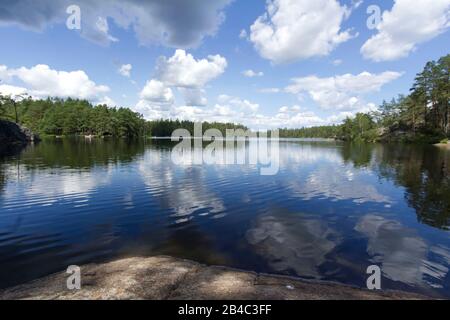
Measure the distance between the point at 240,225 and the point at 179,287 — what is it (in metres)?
8.05

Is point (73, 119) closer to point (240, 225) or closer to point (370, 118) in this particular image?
point (240, 225)

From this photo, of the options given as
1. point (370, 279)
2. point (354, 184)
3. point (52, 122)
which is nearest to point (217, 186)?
point (354, 184)

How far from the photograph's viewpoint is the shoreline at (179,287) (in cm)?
771

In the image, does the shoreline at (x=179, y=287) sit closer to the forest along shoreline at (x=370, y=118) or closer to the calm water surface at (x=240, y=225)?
the calm water surface at (x=240, y=225)

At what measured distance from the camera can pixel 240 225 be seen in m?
16.0

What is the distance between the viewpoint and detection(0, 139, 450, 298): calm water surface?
11172mm

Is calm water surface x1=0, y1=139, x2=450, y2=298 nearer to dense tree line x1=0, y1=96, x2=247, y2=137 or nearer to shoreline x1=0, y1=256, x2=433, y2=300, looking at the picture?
shoreline x1=0, y1=256, x2=433, y2=300

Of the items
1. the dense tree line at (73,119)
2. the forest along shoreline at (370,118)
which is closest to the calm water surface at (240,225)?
the forest along shoreline at (370,118)

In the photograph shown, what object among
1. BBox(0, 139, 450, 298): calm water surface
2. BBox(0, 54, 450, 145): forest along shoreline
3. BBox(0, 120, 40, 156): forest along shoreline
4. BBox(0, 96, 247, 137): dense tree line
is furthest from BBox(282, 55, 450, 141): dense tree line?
BBox(0, 96, 247, 137): dense tree line

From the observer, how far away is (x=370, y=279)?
32.8 feet

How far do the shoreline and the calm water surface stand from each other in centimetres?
123
